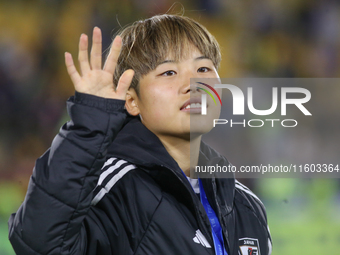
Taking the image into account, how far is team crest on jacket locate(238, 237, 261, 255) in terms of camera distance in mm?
985

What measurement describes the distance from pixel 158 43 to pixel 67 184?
20.2 inches

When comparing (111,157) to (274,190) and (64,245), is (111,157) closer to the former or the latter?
(64,245)

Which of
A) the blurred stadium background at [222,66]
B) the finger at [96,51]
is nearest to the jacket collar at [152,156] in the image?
the finger at [96,51]

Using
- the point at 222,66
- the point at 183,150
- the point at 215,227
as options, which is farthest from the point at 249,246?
the point at 222,66

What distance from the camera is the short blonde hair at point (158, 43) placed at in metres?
1.03

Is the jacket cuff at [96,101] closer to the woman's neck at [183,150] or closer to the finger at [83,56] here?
the finger at [83,56]

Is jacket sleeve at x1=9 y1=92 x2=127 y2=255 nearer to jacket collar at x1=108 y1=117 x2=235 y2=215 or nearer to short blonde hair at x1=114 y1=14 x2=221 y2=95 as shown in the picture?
jacket collar at x1=108 y1=117 x2=235 y2=215

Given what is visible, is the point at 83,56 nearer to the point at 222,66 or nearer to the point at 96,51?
the point at 96,51

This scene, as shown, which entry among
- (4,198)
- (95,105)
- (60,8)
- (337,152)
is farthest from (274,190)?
A: (95,105)

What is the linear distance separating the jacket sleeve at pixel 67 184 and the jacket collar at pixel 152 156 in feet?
0.61

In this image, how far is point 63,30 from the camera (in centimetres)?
308

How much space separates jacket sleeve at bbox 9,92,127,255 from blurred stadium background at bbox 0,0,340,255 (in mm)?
2039

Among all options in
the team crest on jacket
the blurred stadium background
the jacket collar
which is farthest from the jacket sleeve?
the blurred stadium background

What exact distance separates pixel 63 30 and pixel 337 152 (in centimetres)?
217
